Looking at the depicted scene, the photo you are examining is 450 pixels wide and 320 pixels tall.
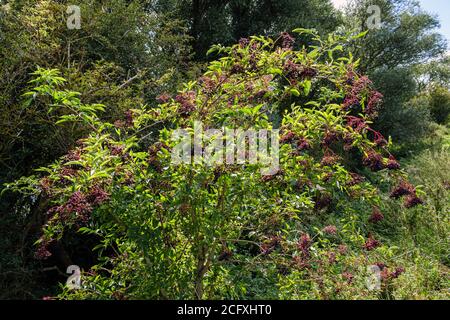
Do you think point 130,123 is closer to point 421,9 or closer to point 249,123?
point 249,123

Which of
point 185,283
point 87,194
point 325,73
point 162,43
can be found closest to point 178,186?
point 87,194

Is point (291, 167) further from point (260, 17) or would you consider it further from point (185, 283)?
point (260, 17)

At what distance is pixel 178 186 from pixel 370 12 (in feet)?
36.4

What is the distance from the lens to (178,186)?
2.36 m

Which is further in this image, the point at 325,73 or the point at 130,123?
the point at 130,123

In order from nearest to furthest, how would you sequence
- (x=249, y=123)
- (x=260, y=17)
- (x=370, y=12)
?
(x=249, y=123)
(x=260, y=17)
(x=370, y=12)

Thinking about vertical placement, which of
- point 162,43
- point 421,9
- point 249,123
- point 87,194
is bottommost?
point 87,194

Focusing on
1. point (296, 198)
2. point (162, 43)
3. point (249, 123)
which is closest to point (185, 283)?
point (296, 198)

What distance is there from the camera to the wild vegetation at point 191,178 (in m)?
2.45

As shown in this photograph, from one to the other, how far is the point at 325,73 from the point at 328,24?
33.7 feet

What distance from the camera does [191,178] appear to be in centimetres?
238

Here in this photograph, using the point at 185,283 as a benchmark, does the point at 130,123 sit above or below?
above

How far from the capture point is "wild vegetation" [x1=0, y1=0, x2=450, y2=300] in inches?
96.5

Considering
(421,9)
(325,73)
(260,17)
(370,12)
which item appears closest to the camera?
(325,73)
